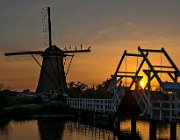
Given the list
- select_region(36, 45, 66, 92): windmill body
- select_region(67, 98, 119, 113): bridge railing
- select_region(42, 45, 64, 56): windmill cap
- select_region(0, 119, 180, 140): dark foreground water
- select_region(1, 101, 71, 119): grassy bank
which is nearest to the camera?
select_region(0, 119, 180, 140): dark foreground water

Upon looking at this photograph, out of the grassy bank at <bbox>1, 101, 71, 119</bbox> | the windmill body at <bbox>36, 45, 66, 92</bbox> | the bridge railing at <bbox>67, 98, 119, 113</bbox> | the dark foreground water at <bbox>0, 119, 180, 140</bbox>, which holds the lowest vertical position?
the dark foreground water at <bbox>0, 119, 180, 140</bbox>

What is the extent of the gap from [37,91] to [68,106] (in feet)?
57.5

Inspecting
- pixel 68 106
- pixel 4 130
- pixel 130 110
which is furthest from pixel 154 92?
pixel 68 106

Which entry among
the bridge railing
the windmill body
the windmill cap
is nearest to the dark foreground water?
the bridge railing

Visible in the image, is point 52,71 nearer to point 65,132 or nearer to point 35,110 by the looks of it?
point 35,110

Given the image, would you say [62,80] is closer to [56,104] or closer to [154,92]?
[56,104]

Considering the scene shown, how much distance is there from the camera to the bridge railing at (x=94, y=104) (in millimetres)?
42812

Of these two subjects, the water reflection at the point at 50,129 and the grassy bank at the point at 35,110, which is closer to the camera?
the water reflection at the point at 50,129

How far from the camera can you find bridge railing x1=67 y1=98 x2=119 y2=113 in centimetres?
4281

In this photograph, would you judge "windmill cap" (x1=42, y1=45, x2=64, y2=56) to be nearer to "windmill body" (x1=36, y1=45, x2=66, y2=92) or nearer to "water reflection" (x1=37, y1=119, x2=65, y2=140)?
"windmill body" (x1=36, y1=45, x2=66, y2=92)

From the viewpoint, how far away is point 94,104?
157ft

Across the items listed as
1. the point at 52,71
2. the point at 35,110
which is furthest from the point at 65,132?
the point at 52,71

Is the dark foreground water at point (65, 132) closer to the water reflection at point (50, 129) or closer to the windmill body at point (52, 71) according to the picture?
Answer: the water reflection at point (50, 129)

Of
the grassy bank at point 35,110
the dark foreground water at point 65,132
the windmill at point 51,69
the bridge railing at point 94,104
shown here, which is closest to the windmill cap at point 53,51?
the windmill at point 51,69
